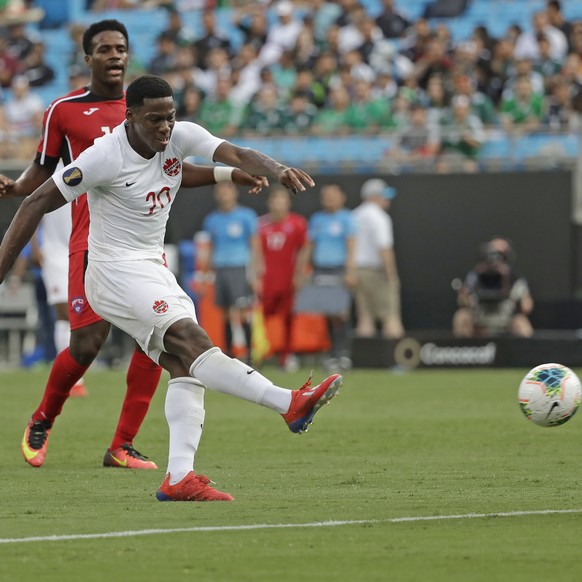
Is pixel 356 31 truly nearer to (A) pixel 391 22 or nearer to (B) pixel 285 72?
(A) pixel 391 22

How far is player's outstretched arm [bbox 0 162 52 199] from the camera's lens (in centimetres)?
829

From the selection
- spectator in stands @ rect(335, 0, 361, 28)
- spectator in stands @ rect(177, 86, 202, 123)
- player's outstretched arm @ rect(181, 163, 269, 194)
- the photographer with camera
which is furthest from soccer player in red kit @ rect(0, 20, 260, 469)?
spectator in stands @ rect(335, 0, 361, 28)

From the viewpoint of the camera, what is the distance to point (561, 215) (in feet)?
74.0

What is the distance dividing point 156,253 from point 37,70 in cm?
2040

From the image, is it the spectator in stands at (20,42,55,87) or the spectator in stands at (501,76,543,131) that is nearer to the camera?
the spectator in stands at (501,76,543,131)

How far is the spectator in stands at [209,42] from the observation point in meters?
26.2

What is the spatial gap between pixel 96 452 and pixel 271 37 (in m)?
16.8

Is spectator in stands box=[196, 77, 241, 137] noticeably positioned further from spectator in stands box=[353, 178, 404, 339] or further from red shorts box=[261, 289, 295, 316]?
red shorts box=[261, 289, 295, 316]

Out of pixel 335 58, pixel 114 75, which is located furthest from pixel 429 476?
pixel 335 58

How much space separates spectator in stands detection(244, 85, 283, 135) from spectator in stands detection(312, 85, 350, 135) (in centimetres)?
63

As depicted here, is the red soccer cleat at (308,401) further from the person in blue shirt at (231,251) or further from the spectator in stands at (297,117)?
the spectator in stands at (297,117)

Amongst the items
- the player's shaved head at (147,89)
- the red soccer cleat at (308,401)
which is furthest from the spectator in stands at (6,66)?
the red soccer cleat at (308,401)

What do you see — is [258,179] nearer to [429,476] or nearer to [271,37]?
[429,476]

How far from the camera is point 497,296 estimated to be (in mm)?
21156
